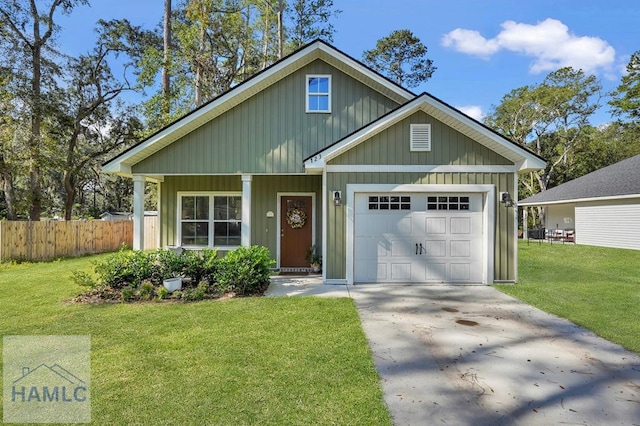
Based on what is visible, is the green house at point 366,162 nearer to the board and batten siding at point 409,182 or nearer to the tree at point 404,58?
the board and batten siding at point 409,182

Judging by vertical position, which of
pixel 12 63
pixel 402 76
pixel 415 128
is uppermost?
pixel 402 76

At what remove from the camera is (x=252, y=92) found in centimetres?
911

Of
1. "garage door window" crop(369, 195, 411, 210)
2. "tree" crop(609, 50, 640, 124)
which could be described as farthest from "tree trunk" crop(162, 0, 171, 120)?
"tree" crop(609, 50, 640, 124)

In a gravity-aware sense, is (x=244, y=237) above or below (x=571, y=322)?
above

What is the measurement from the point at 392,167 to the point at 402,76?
21.1m

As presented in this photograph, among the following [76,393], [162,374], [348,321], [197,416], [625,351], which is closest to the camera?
[197,416]

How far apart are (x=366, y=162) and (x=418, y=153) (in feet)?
4.10

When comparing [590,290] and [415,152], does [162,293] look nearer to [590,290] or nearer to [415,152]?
[415,152]

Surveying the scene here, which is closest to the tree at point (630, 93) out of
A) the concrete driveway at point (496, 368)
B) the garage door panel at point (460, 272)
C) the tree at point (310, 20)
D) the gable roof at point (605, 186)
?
the gable roof at point (605, 186)

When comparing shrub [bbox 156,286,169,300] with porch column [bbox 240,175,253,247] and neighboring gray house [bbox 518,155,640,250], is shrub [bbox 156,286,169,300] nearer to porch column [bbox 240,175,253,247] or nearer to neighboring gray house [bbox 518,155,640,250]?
porch column [bbox 240,175,253,247]

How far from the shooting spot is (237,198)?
10.5 m

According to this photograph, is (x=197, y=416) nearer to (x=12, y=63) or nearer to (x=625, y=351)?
(x=625, y=351)


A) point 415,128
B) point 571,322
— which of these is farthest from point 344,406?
point 415,128

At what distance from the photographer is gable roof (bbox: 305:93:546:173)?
25.0ft
